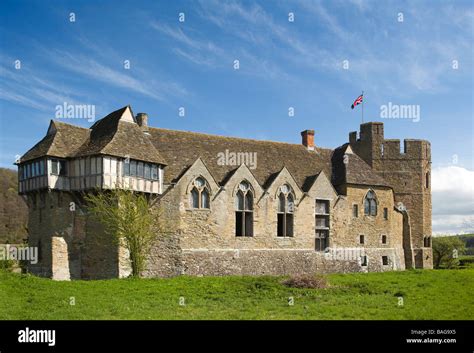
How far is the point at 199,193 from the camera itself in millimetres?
34062

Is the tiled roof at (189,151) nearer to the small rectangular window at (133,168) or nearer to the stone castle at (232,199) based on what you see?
the stone castle at (232,199)

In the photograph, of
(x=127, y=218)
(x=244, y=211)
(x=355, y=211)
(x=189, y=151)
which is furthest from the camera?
(x=355, y=211)

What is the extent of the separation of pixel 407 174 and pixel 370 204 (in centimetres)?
502

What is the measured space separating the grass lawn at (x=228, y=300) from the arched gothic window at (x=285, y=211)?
9975 millimetres

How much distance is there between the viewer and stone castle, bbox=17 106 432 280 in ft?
101

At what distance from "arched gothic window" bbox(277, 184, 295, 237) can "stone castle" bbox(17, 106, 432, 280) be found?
0.07m

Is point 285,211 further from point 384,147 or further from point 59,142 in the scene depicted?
point 59,142

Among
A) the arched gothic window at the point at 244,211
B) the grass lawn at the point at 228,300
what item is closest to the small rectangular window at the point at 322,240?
the arched gothic window at the point at 244,211

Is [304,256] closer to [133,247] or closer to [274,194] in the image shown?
[274,194]

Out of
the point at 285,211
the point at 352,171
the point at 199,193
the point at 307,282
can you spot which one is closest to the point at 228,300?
the point at 307,282

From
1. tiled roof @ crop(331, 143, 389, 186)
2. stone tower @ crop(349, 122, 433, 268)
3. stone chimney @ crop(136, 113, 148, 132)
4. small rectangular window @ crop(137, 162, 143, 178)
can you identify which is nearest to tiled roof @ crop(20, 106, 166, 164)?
small rectangular window @ crop(137, 162, 143, 178)

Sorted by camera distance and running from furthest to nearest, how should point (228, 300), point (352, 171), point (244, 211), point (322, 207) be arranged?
point (352, 171) < point (322, 207) < point (244, 211) < point (228, 300)

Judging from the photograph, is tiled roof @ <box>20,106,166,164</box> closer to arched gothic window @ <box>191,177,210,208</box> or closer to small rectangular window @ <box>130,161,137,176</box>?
small rectangular window @ <box>130,161,137,176</box>

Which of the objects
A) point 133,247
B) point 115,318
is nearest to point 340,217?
point 133,247
